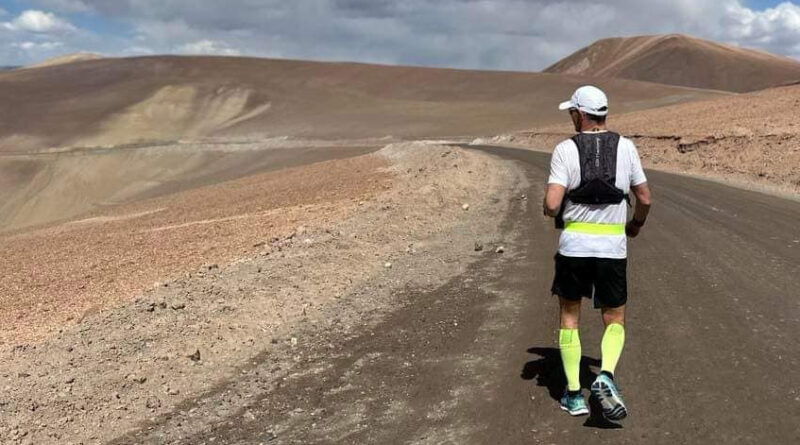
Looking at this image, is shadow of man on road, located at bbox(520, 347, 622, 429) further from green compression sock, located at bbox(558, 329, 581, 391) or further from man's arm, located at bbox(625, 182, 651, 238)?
man's arm, located at bbox(625, 182, 651, 238)

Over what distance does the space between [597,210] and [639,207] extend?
419mm

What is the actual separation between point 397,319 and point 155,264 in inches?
225

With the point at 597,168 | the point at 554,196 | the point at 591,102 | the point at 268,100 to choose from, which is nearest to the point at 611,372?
the point at 554,196

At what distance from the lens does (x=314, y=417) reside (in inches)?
205

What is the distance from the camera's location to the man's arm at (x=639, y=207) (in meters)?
4.86

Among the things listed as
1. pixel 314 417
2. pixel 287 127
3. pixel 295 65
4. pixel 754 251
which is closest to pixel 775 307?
pixel 754 251

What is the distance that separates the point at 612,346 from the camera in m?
4.86

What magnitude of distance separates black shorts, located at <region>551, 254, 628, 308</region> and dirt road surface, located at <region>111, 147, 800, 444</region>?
88 cm

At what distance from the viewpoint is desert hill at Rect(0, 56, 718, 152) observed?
251 ft

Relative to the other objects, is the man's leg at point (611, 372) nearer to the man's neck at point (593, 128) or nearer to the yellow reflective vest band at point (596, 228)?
Result: the yellow reflective vest band at point (596, 228)

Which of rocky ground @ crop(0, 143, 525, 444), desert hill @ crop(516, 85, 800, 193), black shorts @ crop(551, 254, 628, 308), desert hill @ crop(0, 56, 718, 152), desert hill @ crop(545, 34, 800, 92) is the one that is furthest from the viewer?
desert hill @ crop(545, 34, 800, 92)

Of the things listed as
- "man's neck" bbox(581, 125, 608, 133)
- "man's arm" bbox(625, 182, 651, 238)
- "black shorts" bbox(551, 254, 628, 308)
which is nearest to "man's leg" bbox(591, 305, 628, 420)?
"black shorts" bbox(551, 254, 628, 308)

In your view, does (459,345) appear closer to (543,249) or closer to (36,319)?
(543,249)

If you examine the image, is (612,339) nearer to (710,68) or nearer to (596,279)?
(596,279)
